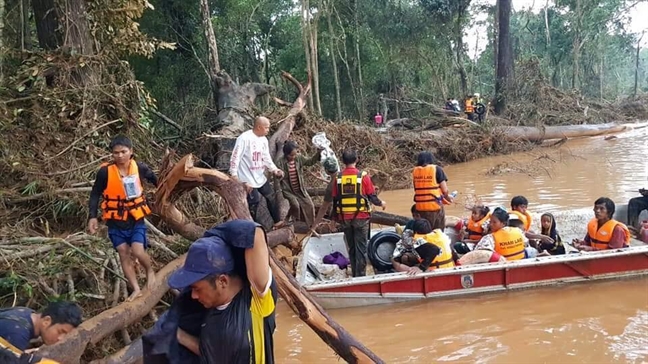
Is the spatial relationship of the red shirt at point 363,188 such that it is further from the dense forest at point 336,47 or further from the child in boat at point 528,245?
the dense forest at point 336,47

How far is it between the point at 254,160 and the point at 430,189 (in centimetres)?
218

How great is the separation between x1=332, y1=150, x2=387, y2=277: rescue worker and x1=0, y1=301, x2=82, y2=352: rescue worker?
11.9 ft

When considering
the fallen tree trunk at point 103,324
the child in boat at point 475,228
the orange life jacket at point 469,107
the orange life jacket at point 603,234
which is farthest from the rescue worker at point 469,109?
the fallen tree trunk at point 103,324

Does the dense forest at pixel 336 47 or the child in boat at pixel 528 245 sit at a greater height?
the dense forest at pixel 336 47

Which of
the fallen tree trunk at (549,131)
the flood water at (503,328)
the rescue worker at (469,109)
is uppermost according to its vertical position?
the rescue worker at (469,109)

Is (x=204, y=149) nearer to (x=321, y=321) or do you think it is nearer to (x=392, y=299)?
(x=392, y=299)

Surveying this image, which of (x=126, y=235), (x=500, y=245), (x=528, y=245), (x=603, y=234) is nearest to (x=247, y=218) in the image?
(x=126, y=235)

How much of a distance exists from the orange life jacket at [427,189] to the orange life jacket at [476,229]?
0.64m

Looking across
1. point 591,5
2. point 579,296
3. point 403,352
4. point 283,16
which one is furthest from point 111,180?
point 591,5

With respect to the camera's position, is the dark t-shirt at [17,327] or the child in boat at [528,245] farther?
the child in boat at [528,245]

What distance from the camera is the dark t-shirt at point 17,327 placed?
295 cm

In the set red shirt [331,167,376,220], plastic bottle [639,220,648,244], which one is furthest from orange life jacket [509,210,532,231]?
red shirt [331,167,376,220]

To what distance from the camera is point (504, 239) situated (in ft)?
21.3

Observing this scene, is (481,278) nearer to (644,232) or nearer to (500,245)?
(500,245)
